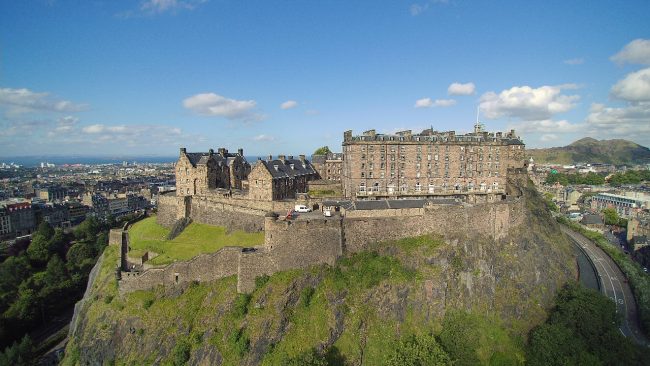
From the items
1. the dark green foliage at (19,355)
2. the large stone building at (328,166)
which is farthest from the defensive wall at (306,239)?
the large stone building at (328,166)

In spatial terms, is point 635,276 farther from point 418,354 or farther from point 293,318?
point 293,318

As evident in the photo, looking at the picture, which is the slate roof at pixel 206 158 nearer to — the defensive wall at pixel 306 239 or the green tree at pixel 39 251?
the defensive wall at pixel 306 239

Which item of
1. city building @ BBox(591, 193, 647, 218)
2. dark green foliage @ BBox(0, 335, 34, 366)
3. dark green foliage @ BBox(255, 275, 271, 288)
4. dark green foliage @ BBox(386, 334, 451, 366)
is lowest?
dark green foliage @ BBox(0, 335, 34, 366)

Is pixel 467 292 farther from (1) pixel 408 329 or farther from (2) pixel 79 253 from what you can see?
(2) pixel 79 253

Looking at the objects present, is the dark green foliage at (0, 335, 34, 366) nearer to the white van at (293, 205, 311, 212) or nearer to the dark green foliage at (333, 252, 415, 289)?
the white van at (293, 205, 311, 212)

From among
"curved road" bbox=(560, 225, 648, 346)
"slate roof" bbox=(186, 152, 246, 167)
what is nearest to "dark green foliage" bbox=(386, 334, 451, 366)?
"curved road" bbox=(560, 225, 648, 346)

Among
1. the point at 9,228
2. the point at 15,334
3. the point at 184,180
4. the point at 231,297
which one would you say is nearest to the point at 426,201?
the point at 231,297
